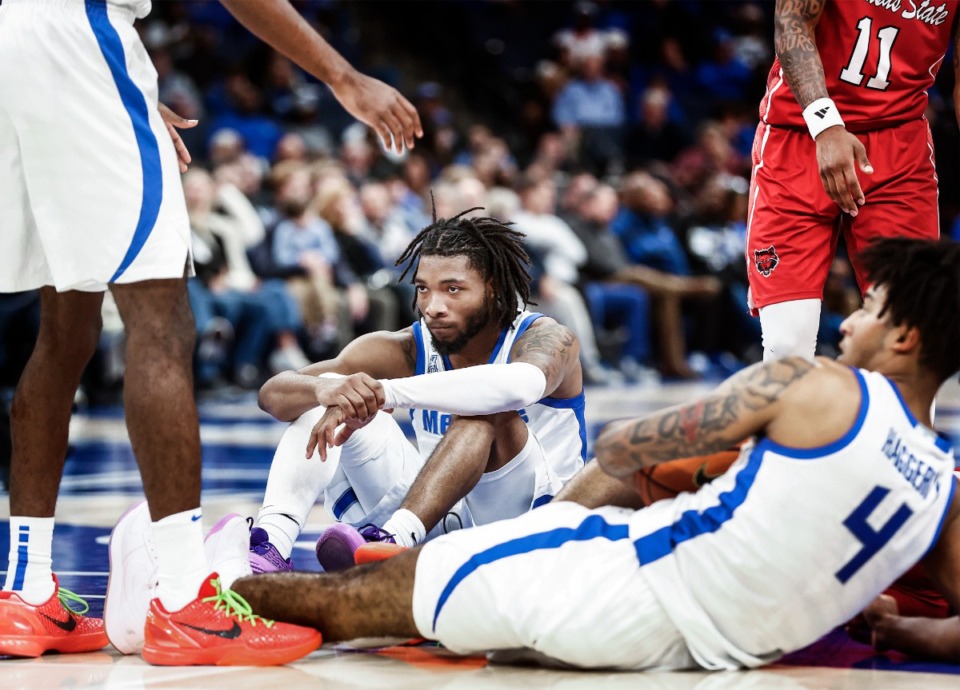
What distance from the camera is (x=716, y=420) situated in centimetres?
275

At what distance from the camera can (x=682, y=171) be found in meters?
15.8

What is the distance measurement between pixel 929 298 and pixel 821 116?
1244 mm

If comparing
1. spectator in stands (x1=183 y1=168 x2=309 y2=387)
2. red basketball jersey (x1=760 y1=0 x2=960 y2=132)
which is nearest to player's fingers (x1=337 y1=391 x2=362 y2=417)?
red basketball jersey (x1=760 y1=0 x2=960 y2=132)

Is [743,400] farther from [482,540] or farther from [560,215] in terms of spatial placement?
[560,215]

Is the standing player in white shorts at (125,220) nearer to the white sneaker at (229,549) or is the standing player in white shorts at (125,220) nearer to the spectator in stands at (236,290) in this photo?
the white sneaker at (229,549)

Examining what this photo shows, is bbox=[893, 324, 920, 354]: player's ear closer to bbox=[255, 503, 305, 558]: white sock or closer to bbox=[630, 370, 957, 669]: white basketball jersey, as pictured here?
bbox=[630, 370, 957, 669]: white basketball jersey

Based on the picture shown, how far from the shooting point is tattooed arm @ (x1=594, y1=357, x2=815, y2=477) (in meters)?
2.73

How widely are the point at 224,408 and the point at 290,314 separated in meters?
1.26

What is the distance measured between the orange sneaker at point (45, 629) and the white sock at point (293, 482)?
625mm

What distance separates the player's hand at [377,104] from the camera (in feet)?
11.0

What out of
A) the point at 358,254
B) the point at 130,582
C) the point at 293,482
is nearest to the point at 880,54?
the point at 293,482

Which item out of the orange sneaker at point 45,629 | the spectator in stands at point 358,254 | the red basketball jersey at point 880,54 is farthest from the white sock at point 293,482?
the spectator in stands at point 358,254

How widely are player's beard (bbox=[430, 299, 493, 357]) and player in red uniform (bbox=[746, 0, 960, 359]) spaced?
3.00 ft

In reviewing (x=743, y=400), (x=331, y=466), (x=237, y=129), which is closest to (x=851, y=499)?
(x=743, y=400)
